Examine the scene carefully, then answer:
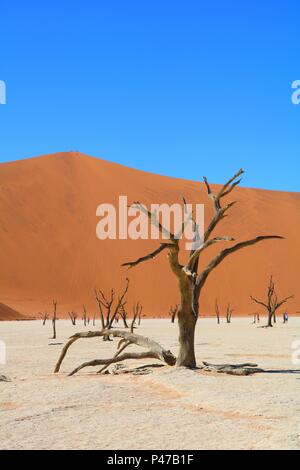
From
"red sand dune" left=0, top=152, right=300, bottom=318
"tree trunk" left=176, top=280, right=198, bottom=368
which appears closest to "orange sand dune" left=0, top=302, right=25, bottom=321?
"red sand dune" left=0, top=152, right=300, bottom=318

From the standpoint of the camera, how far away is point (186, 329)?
31.8 feet

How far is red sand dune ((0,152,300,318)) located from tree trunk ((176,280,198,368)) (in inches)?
1765

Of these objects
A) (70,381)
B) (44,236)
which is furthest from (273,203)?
(70,381)

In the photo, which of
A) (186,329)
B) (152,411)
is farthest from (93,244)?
(152,411)

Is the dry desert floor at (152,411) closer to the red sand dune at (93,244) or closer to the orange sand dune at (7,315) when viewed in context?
the orange sand dune at (7,315)

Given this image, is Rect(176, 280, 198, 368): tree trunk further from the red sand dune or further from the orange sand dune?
the red sand dune

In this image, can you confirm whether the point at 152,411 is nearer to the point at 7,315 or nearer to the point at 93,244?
the point at 7,315

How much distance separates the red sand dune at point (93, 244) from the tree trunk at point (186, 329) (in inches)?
1765

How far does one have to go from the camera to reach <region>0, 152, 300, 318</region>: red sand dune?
6278 centimetres

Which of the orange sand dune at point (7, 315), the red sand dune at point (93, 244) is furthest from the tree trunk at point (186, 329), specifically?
the red sand dune at point (93, 244)

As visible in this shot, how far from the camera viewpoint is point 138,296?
6391cm

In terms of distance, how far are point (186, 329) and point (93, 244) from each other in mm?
61716

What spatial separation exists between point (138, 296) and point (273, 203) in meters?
34.3
